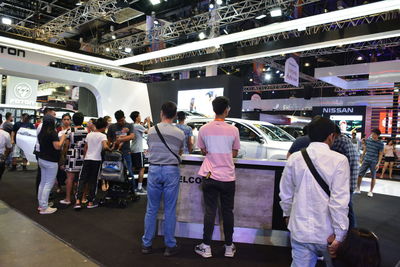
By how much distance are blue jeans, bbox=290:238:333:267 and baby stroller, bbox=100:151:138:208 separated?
336cm

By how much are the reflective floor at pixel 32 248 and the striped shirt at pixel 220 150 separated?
1480 millimetres

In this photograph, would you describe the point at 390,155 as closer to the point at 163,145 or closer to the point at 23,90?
the point at 163,145

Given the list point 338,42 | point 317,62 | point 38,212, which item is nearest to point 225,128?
point 38,212

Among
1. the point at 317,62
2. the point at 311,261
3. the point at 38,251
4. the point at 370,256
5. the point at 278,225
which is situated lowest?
the point at 38,251

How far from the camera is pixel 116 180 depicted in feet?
15.2

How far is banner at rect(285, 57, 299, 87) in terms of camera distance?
9781 mm

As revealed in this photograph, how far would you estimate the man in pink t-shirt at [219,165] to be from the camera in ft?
9.60

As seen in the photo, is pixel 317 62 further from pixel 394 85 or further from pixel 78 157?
pixel 78 157

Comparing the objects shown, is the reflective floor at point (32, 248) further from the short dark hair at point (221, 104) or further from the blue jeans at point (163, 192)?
the short dark hair at point (221, 104)

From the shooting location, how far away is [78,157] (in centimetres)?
479

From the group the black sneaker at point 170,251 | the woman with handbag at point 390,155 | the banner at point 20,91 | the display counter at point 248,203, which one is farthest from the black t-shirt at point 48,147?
the banner at point 20,91

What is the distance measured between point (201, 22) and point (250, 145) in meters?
6.09

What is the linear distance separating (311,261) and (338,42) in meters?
8.50

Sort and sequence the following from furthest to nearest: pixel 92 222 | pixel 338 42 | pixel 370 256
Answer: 1. pixel 338 42
2. pixel 92 222
3. pixel 370 256
